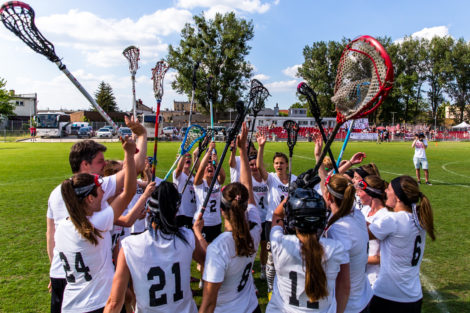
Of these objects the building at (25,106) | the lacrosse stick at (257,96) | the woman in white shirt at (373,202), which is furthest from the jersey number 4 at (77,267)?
the building at (25,106)

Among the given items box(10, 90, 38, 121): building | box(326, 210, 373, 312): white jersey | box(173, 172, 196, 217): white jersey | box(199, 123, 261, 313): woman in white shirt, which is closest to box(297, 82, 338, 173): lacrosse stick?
box(326, 210, 373, 312): white jersey

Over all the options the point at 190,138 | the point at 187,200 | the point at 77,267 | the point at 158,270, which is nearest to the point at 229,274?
the point at 158,270

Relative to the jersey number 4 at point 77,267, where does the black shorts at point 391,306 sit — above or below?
below

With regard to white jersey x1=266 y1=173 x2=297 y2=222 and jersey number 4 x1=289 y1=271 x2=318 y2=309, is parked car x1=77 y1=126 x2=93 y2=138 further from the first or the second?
jersey number 4 x1=289 y1=271 x2=318 y2=309

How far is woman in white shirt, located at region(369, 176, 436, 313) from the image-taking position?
10.7 feet

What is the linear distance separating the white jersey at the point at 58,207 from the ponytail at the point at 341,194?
7.73ft

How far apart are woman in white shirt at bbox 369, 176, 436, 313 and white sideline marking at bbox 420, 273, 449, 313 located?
5.98ft

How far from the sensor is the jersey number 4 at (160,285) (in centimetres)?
254

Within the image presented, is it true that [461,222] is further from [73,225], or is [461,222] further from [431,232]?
[73,225]

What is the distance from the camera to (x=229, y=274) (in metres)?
2.70

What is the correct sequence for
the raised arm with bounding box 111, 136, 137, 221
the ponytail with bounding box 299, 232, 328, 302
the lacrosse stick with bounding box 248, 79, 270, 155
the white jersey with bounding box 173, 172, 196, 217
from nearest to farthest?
the ponytail with bounding box 299, 232, 328, 302, the raised arm with bounding box 111, 136, 137, 221, the lacrosse stick with bounding box 248, 79, 270, 155, the white jersey with bounding box 173, 172, 196, 217

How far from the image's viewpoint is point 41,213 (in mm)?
9562

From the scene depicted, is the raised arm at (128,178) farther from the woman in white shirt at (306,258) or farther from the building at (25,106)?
the building at (25,106)

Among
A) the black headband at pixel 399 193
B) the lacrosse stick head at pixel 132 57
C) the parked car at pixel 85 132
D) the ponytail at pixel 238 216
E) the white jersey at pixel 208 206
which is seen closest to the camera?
the ponytail at pixel 238 216
